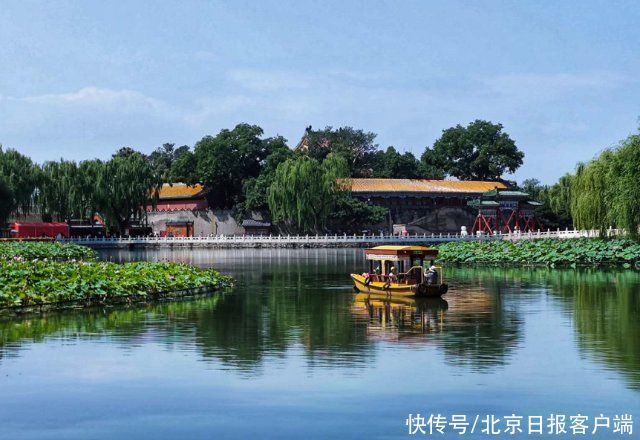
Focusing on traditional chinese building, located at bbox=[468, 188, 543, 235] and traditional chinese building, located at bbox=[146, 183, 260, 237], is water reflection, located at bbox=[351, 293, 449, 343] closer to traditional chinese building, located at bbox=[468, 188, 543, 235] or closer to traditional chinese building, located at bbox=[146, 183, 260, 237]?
traditional chinese building, located at bbox=[468, 188, 543, 235]

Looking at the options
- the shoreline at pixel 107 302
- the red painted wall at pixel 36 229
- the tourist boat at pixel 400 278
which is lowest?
the shoreline at pixel 107 302

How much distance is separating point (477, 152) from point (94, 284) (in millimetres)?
70097

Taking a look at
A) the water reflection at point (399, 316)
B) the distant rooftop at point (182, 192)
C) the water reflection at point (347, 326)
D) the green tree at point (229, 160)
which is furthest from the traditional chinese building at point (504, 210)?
the water reflection at point (399, 316)

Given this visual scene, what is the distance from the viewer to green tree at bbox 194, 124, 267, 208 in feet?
245

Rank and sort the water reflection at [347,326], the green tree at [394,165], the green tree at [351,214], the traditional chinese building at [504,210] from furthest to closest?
the green tree at [394,165] < the traditional chinese building at [504,210] < the green tree at [351,214] < the water reflection at [347,326]

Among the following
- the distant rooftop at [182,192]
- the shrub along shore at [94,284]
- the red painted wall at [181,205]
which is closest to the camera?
the shrub along shore at [94,284]

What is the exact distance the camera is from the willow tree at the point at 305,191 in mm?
65750

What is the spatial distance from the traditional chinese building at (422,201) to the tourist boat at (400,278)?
4618cm

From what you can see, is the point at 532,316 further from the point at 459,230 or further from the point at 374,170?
the point at 374,170

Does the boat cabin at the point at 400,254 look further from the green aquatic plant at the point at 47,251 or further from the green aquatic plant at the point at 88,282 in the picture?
the green aquatic plant at the point at 47,251

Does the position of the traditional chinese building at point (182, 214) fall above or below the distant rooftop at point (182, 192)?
below

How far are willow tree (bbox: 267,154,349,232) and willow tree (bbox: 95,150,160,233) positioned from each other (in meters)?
8.40

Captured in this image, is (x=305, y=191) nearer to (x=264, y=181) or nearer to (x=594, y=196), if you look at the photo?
(x=264, y=181)

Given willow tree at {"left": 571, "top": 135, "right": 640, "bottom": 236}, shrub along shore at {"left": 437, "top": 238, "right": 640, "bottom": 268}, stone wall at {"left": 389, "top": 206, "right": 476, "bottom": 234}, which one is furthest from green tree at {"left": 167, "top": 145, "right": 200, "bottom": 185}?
willow tree at {"left": 571, "top": 135, "right": 640, "bottom": 236}
